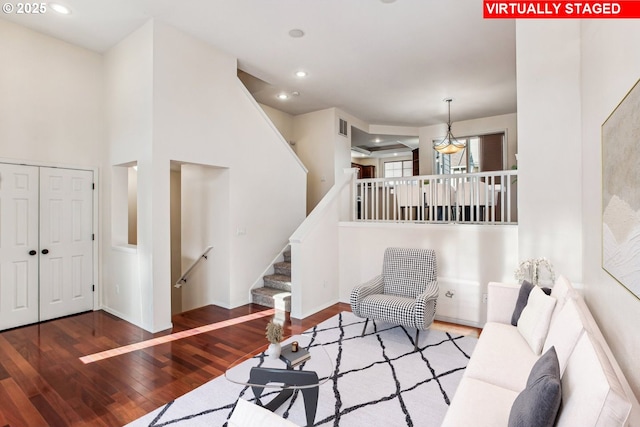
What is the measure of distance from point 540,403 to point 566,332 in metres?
0.75

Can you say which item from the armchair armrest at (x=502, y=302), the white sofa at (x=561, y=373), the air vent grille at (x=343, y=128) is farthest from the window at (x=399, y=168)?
the white sofa at (x=561, y=373)

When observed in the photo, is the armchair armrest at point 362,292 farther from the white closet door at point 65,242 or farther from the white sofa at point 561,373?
the white closet door at point 65,242

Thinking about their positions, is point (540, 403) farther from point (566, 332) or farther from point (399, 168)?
point (399, 168)

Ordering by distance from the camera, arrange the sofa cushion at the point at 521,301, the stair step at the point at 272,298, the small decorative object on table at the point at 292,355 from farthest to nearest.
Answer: the stair step at the point at 272,298 < the sofa cushion at the point at 521,301 < the small decorative object on table at the point at 292,355

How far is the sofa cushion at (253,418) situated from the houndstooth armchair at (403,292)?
2.43 metres

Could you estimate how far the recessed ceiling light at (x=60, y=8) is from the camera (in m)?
3.57

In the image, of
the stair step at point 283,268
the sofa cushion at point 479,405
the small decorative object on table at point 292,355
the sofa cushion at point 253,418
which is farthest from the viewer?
the stair step at point 283,268

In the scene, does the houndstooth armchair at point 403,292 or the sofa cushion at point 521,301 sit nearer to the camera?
the sofa cushion at point 521,301

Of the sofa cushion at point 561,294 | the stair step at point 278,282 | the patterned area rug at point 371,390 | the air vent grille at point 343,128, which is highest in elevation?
the air vent grille at point 343,128

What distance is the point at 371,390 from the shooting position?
2543 mm

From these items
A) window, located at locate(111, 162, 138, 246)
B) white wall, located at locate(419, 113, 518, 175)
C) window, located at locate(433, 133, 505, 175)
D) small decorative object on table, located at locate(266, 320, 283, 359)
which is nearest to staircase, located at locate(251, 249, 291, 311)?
window, located at locate(111, 162, 138, 246)

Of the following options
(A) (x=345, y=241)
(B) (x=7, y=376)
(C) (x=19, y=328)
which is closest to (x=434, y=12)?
(A) (x=345, y=241)

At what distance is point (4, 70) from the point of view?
3.89 meters

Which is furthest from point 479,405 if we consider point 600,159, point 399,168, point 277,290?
point 399,168
